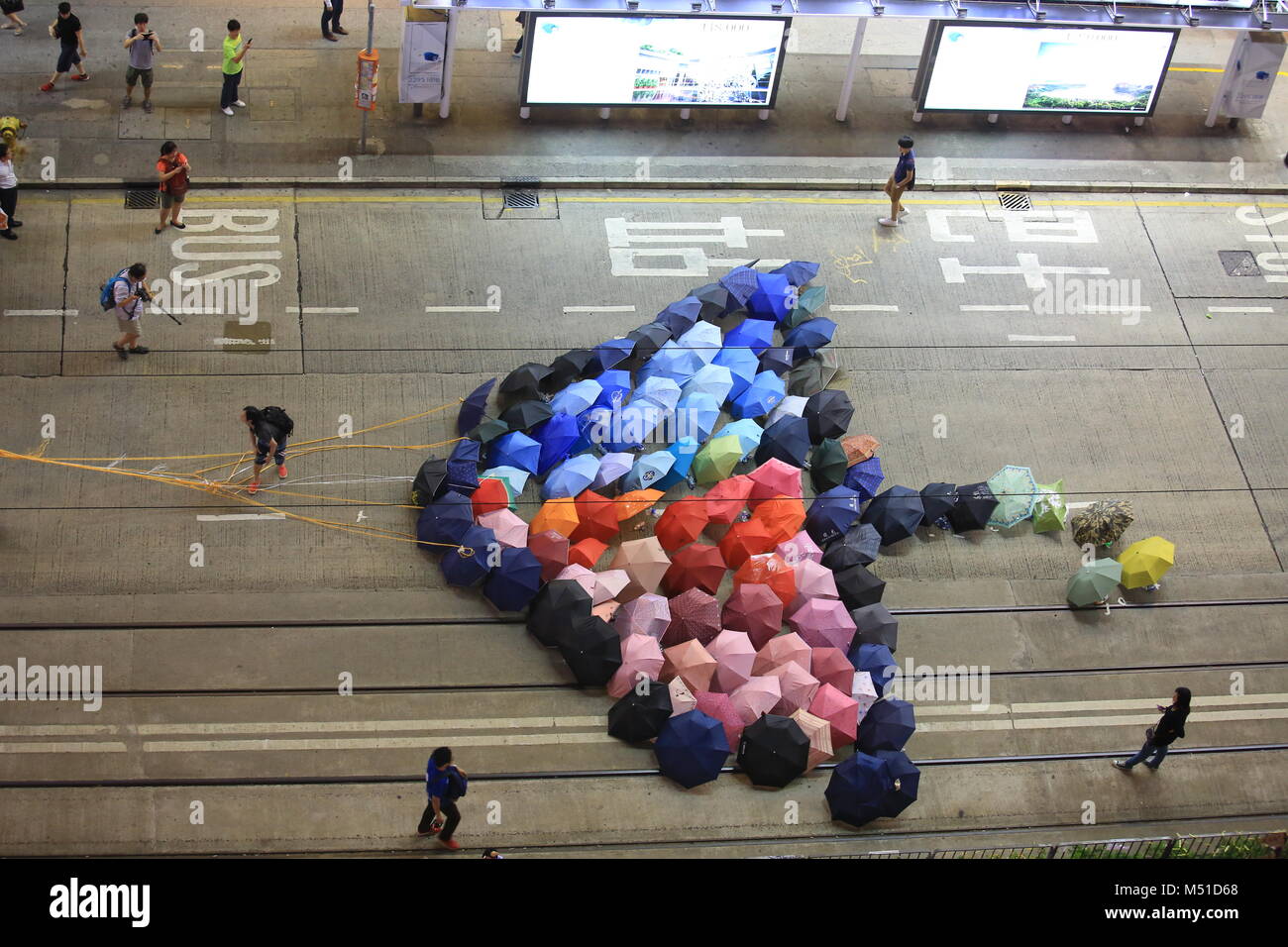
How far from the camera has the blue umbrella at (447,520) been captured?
72.5ft

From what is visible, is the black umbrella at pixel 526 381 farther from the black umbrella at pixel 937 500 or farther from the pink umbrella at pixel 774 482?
the black umbrella at pixel 937 500

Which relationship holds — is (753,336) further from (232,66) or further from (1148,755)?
(232,66)

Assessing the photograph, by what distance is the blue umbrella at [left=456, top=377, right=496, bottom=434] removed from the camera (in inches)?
925

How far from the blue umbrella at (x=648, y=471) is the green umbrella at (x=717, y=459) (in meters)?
0.53

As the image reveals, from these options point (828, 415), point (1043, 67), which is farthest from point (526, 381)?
point (1043, 67)

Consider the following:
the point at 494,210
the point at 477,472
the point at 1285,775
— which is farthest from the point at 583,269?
the point at 1285,775

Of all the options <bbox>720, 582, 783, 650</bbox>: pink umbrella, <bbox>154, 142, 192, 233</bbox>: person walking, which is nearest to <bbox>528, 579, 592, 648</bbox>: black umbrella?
<bbox>720, 582, 783, 650</bbox>: pink umbrella

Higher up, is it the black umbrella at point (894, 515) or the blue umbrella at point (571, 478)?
the blue umbrella at point (571, 478)

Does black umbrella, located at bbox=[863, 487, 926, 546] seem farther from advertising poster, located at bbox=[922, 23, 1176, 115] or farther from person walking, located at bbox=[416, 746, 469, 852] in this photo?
advertising poster, located at bbox=[922, 23, 1176, 115]

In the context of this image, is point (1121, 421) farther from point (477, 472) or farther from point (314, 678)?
point (314, 678)

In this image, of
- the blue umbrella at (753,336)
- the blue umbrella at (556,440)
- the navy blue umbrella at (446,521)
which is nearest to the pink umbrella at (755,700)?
the navy blue umbrella at (446,521)

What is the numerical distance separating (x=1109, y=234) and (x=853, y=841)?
Answer: 12943 millimetres

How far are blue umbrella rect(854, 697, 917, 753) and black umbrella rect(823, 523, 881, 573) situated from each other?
230 cm

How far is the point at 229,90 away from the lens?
27.8 metres
